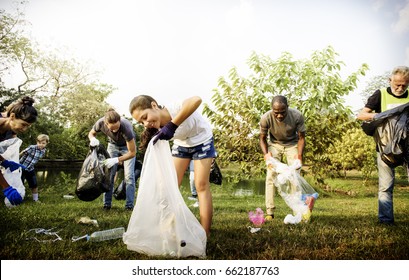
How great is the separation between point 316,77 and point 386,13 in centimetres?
238

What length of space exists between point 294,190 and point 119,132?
211 cm

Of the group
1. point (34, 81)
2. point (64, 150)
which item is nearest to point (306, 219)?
point (34, 81)

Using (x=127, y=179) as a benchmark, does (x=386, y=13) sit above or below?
above

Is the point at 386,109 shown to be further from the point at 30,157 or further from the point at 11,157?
the point at 30,157

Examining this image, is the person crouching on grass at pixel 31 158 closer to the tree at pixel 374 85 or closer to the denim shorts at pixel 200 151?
the denim shorts at pixel 200 151

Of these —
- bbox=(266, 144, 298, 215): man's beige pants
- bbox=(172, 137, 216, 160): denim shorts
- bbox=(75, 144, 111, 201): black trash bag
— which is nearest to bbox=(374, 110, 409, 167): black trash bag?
bbox=(266, 144, 298, 215): man's beige pants

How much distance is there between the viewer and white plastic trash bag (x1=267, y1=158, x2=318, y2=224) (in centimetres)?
308

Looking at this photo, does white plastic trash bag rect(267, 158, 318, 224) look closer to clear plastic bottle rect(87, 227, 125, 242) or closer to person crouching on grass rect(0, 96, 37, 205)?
clear plastic bottle rect(87, 227, 125, 242)

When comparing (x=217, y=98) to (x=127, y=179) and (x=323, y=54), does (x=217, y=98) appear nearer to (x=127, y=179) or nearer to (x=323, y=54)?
(x=323, y=54)

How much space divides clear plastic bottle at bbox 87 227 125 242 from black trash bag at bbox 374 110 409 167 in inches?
92.4

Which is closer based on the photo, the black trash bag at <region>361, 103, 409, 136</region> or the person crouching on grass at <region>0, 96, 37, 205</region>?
the person crouching on grass at <region>0, 96, 37, 205</region>

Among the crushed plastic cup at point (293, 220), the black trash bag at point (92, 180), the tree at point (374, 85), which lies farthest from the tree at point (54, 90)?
the tree at point (374, 85)
